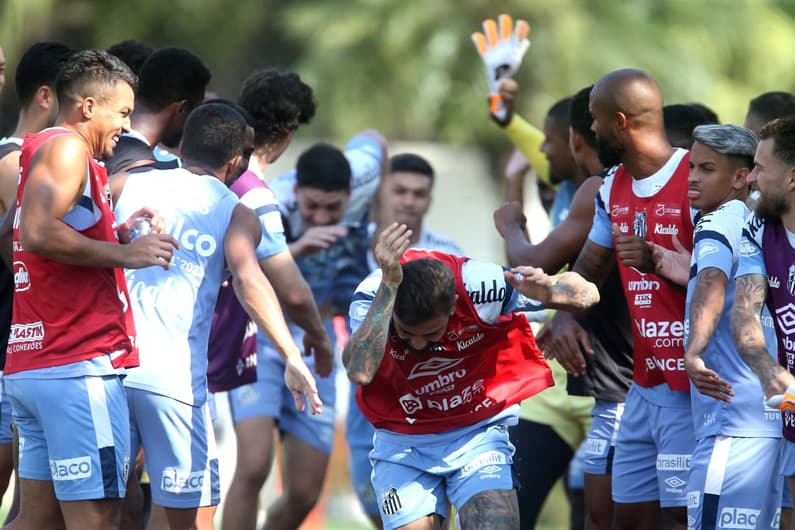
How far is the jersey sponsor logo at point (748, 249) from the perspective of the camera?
221 inches

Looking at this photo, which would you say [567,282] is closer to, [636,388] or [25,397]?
[636,388]

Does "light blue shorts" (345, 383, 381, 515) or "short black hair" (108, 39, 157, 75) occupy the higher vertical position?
"short black hair" (108, 39, 157, 75)

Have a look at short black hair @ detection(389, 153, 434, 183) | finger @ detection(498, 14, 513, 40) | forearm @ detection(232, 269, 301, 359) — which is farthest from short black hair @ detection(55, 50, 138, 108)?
short black hair @ detection(389, 153, 434, 183)

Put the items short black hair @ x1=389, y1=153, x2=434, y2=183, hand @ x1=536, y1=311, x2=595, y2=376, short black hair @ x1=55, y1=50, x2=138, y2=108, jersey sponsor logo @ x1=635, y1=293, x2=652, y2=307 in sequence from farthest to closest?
short black hair @ x1=389, y1=153, x2=434, y2=183
hand @ x1=536, y1=311, x2=595, y2=376
jersey sponsor logo @ x1=635, y1=293, x2=652, y2=307
short black hair @ x1=55, y1=50, x2=138, y2=108

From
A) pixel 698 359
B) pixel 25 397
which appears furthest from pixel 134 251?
pixel 698 359

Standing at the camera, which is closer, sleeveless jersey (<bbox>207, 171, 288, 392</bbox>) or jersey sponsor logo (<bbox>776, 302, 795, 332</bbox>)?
jersey sponsor logo (<bbox>776, 302, 795, 332</bbox>)

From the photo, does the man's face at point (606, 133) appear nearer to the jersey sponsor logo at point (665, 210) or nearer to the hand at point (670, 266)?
the jersey sponsor logo at point (665, 210)

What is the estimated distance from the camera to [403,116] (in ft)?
71.6

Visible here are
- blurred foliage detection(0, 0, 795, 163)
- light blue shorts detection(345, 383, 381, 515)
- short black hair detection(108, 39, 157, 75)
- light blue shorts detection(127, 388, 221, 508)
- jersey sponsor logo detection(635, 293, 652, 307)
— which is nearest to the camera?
light blue shorts detection(127, 388, 221, 508)

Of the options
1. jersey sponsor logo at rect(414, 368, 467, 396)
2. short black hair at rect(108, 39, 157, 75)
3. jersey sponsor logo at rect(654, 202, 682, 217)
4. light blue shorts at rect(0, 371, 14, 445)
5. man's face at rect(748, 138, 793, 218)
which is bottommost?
light blue shorts at rect(0, 371, 14, 445)

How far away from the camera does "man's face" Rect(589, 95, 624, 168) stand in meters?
6.49

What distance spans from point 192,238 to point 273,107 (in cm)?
183

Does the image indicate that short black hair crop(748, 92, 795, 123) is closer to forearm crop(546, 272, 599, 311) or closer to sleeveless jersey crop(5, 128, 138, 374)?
forearm crop(546, 272, 599, 311)

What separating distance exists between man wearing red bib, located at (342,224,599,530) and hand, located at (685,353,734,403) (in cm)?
55
